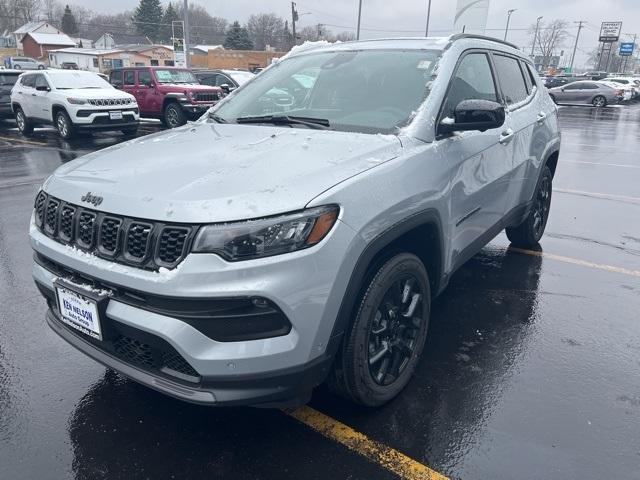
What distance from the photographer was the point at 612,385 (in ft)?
9.86

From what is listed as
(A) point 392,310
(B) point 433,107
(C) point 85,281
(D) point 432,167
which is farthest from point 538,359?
(C) point 85,281

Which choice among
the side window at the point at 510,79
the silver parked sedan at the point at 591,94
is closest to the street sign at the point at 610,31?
the silver parked sedan at the point at 591,94

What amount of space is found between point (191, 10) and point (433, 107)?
360 feet

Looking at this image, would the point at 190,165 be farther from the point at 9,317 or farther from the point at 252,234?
the point at 9,317

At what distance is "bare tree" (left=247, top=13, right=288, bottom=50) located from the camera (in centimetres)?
9394

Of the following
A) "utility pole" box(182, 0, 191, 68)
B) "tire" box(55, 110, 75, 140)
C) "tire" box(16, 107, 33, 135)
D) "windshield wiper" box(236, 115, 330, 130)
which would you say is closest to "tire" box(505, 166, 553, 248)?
"windshield wiper" box(236, 115, 330, 130)

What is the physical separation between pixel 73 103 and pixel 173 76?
3.83 m

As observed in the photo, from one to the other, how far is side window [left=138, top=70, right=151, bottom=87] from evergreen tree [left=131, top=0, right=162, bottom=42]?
92.3 meters

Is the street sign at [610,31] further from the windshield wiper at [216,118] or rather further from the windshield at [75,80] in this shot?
the windshield wiper at [216,118]

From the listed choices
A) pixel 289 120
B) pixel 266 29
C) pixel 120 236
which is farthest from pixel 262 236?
pixel 266 29

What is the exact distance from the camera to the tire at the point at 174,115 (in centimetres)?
1499

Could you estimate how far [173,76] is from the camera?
15.8m

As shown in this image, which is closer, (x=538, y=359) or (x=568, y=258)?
(x=538, y=359)

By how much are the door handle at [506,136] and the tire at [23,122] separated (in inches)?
568
